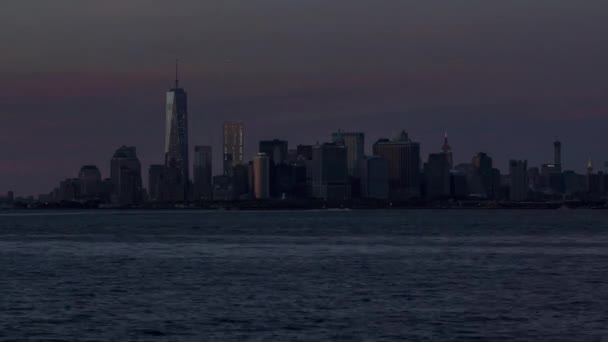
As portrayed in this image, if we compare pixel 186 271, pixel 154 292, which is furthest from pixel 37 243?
pixel 154 292

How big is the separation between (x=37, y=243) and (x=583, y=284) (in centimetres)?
8431

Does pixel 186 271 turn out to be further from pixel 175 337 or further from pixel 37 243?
pixel 37 243

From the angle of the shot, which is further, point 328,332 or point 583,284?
point 583,284

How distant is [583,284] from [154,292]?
82.8ft

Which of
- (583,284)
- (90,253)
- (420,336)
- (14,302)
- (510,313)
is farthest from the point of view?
(90,253)

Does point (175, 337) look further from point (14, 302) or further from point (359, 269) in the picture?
point (359, 269)

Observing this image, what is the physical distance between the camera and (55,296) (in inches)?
2525

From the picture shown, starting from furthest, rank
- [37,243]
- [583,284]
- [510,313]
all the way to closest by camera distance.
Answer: [37,243]
[583,284]
[510,313]

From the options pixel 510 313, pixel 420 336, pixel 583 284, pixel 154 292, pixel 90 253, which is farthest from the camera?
pixel 90 253

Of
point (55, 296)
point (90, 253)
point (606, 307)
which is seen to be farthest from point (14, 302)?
point (90, 253)

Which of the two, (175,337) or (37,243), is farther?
(37,243)

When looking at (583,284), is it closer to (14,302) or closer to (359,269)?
(359,269)

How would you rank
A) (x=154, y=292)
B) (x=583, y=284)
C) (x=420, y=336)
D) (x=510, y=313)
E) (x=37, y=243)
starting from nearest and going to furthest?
(x=420, y=336), (x=510, y=313), (x=154, y=292), (x=583, y=284), (x=37, y=243)

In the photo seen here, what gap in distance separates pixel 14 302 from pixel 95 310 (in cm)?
646
